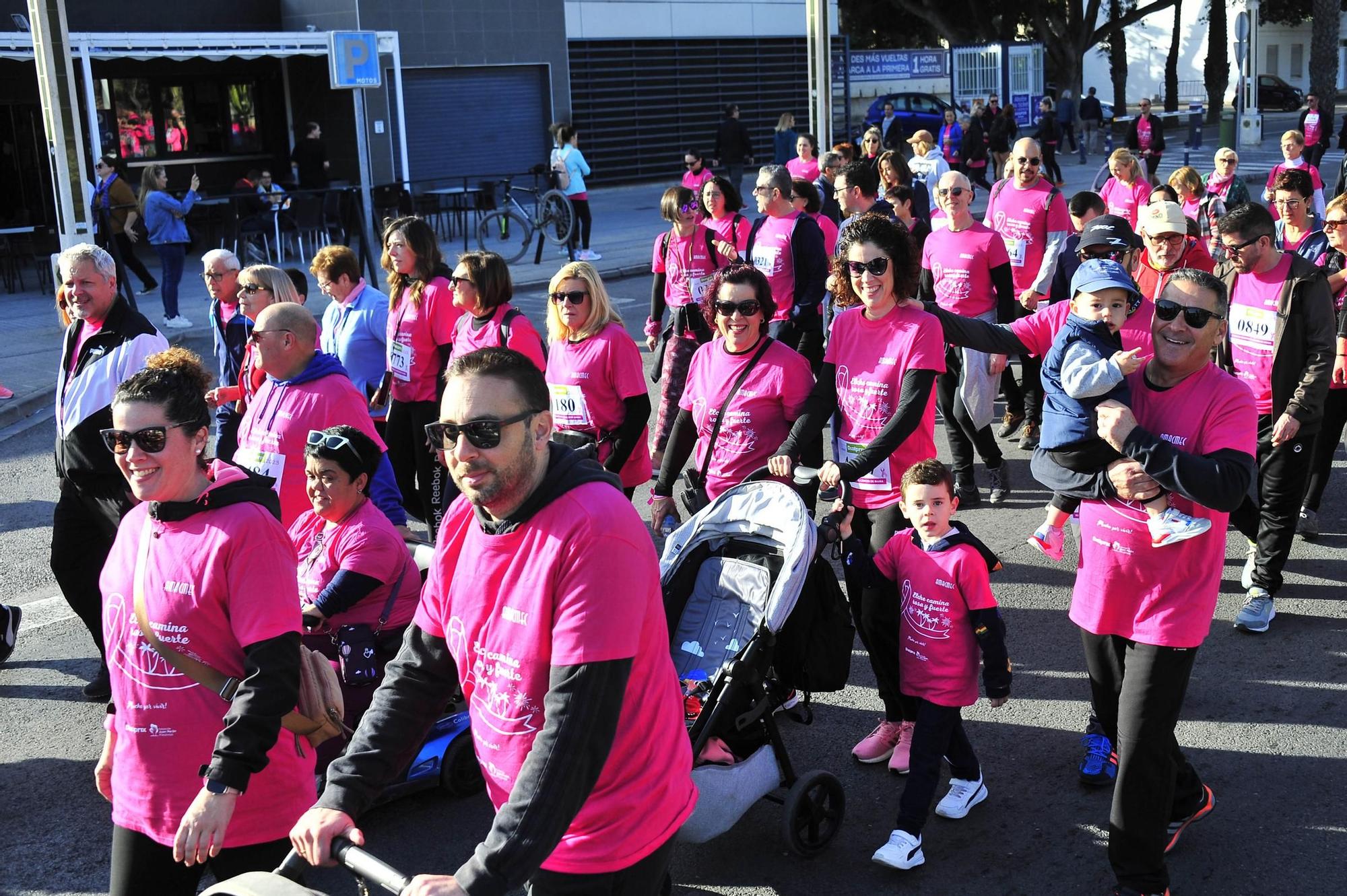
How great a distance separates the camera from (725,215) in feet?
33.5

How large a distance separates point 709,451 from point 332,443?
1644 mm

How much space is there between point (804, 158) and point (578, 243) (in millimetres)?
5851

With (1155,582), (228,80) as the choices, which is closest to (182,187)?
(228,80)

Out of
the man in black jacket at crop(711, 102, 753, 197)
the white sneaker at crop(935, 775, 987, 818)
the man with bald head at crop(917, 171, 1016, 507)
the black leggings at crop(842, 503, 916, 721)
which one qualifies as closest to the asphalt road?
the white sneaker at crop(935, 775, 987, 818)

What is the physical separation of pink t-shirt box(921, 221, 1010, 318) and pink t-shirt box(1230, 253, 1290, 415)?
83.6 inches

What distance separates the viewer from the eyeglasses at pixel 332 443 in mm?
5176

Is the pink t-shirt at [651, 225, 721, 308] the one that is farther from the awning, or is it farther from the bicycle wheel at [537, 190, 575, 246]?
the awning

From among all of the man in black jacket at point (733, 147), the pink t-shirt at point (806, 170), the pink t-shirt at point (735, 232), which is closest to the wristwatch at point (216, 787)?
the pink t-shirt at point (735, 232)

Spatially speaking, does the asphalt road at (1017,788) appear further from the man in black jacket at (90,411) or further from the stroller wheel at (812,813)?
the man in black jacket at (90,411)

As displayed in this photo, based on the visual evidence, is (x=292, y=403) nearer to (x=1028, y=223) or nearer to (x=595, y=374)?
(x=595, y=374)

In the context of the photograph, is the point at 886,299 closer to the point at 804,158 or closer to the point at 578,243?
the point at 804,158

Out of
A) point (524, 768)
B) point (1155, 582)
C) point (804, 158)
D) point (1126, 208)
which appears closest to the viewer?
point (524, 768)

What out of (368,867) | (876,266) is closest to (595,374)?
(876,266)

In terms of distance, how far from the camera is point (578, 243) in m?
20.8
